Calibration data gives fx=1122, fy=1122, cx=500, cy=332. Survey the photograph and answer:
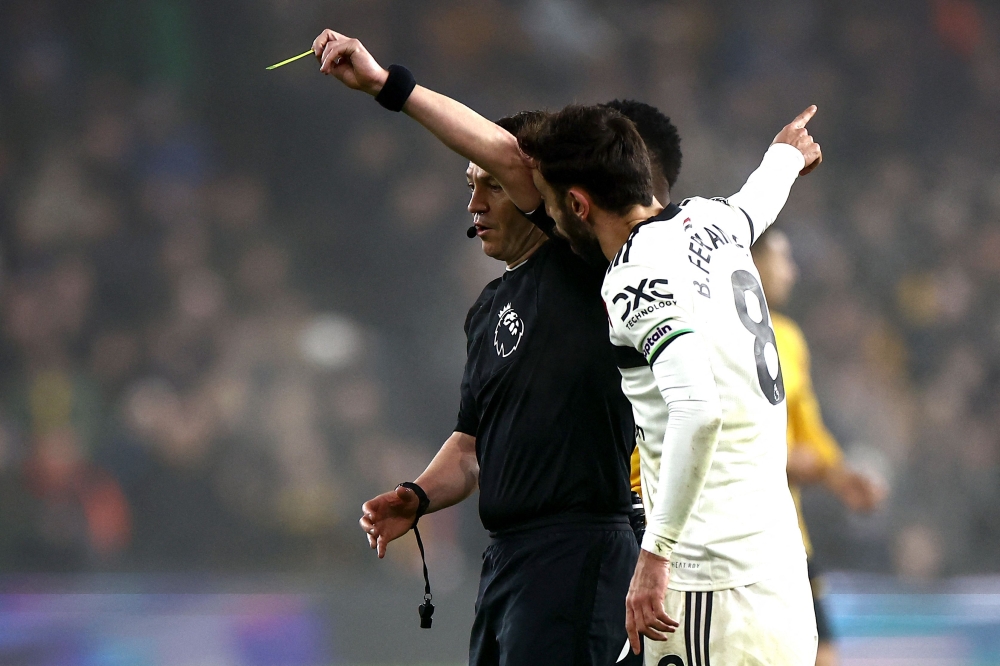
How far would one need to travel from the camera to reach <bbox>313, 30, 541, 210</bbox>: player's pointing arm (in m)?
2.47

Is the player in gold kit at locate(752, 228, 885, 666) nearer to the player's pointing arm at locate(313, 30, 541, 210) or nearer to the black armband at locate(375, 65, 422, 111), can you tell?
the player's pointing arm at locate(313, 30, 541, 210)

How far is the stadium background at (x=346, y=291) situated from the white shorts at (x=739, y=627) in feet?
14.6

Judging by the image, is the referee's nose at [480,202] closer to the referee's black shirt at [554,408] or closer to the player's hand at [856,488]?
the referee's black shirt at [554,408]

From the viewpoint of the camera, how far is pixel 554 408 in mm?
2666

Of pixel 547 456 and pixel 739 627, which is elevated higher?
pixel 547 456

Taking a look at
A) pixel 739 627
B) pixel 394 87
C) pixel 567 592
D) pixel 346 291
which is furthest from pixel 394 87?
pixel 346 291

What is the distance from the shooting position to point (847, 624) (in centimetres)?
711

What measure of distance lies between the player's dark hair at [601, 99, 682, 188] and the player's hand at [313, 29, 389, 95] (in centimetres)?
86

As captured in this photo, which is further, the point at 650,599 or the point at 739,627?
the point at 739,627

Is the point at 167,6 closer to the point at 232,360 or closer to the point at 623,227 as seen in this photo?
the point at 232,360

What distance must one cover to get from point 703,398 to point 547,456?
610 mm

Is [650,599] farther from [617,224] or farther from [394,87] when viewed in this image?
[394,87]

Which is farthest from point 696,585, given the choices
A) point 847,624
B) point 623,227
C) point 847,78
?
point 847,78

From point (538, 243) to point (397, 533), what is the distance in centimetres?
86
